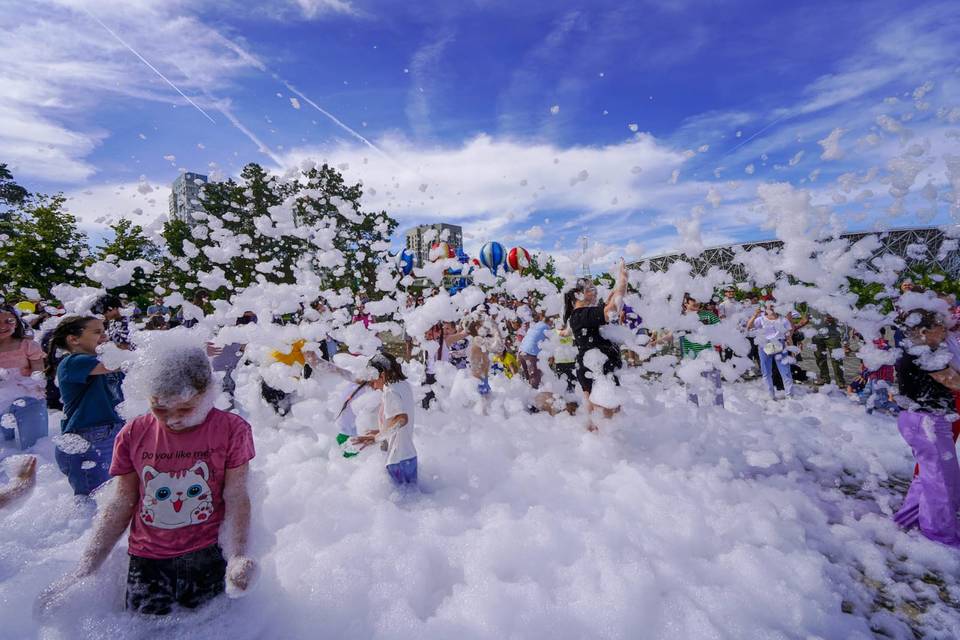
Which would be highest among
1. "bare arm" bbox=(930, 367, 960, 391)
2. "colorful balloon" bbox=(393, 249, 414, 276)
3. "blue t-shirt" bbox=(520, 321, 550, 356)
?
"colorful balloon" bbox=(393, 249, 414, 276)

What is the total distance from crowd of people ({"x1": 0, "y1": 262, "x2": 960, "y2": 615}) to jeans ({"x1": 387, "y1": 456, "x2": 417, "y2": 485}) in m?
0.01

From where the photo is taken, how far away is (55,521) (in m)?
3.88

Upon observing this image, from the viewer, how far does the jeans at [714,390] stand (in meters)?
7.03

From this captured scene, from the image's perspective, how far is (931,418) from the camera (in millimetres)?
3379

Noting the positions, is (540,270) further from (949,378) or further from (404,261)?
(949,378)

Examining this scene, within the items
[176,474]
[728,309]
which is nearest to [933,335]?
[176,474]

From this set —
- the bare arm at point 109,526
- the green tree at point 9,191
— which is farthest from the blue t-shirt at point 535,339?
the green tree at point 9,191

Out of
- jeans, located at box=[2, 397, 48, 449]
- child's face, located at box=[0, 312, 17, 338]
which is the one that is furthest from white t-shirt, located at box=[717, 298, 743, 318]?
jeans, located at box=[2, 397, 48, 449]

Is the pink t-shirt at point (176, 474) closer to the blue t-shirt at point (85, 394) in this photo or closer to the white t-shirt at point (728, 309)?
the blue t-shirt at point (85, 394)

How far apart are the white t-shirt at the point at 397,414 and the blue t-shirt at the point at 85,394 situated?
1999 millimetres

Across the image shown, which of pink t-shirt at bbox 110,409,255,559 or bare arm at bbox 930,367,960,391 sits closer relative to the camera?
pink t-shirt at bbox 110,409,255,559

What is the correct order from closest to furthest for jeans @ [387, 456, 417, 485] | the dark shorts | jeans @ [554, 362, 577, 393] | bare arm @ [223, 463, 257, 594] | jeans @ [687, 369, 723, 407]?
bare arm @ [223, 463, 257, 594]
the dark shorts
jeans @ [387, 456, 417, 485]
jeans @ [554, 362, 577, 393]
jeans @ [687, 369, 723, 407]

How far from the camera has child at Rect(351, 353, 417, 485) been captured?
155 inches

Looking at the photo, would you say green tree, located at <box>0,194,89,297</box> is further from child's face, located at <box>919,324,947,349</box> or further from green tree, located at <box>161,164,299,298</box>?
child's face, located at <box>919,324,947,349</box>
